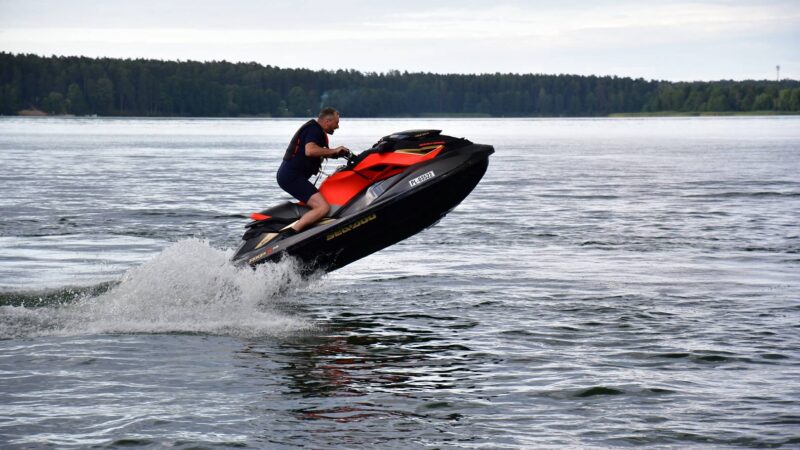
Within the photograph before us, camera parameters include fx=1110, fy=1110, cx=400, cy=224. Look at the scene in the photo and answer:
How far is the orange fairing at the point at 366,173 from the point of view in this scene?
11.2 metres

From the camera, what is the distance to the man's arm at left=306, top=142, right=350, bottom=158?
1090cm

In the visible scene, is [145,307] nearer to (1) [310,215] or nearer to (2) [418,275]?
(1) [310,215]

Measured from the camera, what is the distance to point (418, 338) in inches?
392

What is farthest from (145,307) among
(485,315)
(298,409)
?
(298,409)

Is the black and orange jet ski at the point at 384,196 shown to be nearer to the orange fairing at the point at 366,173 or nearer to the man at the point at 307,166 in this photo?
the orange fairing at the point at 366,173

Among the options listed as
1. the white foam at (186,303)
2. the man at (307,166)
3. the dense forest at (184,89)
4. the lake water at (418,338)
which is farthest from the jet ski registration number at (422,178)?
the dense forest at (184,89)

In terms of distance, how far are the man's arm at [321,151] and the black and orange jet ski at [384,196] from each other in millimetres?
326

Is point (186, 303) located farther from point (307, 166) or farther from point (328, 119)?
point (328, 119)

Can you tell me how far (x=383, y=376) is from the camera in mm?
8469

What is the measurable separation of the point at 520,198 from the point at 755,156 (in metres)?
23.7

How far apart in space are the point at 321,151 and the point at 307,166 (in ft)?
1.33

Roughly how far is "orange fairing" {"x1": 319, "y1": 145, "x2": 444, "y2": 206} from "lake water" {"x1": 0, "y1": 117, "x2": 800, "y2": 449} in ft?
3.14

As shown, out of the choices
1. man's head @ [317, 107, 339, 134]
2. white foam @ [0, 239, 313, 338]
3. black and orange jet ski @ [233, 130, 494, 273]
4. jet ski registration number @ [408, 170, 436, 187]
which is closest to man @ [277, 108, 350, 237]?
man's head @ [317, 107, 339, 134]

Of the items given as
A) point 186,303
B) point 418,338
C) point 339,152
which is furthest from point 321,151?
point 418,338
